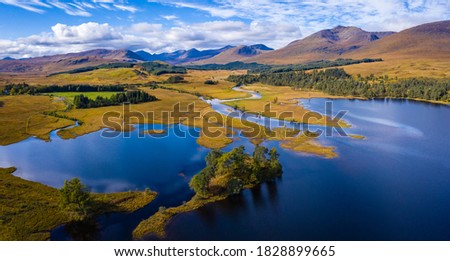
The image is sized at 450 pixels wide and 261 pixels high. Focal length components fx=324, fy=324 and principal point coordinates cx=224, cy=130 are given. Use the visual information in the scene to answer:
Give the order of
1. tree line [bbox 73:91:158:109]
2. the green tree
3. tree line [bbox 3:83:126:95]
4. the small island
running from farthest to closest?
tree line [bbox 3:83:126:95] < tree line [bbox 73:91:158:109] < the small island < the green tree

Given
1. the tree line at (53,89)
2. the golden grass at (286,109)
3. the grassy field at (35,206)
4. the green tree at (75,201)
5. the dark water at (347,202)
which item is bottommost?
the dark water at (347,202)

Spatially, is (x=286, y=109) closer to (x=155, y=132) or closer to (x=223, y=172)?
(x=155, y=132)

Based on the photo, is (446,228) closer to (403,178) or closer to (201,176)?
(403,178)

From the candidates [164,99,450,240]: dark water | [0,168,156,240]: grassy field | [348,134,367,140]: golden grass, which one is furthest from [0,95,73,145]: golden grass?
[348,134,367,140]: golden grass

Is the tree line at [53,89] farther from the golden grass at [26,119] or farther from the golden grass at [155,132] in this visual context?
the golden grass at [155,132]

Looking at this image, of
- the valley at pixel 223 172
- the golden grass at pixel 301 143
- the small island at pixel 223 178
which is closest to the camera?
the valley at pixel 223 172

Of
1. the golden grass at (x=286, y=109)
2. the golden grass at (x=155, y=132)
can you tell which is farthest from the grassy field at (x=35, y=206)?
the golden grass at (x=286, y=109)

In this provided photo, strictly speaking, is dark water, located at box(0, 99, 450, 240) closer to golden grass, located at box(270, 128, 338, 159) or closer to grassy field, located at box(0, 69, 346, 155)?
golden grass, located at box(270, 128, 338, 159)
